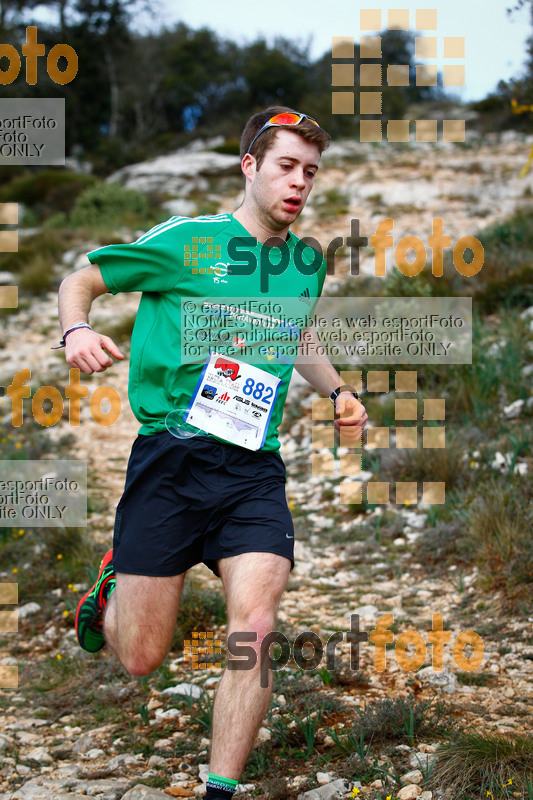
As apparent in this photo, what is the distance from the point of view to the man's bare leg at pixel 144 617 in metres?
2.57

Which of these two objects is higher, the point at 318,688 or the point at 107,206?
the point at 107,206

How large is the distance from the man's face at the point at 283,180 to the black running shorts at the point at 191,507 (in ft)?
2.74

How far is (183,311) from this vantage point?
8.54 ft

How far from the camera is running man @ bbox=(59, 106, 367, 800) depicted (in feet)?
8.19

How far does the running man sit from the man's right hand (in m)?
0.06

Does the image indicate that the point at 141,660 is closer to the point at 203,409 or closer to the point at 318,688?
the point at 318,688

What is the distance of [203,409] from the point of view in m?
2.56

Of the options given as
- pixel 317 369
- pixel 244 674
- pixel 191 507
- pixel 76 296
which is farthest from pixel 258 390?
pixel 244 674

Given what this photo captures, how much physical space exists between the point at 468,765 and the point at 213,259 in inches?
70.0

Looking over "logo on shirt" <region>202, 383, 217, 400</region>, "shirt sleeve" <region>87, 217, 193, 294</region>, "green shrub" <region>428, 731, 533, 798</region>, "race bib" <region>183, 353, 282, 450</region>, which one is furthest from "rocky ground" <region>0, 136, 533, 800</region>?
"shirt sleeve" <region>87, 217, 193, 294</region>

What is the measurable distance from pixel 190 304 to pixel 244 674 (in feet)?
3.97

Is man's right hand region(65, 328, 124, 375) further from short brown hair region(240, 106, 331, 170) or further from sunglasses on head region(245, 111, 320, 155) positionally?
sunglasses on head region(245, 111, 320, 155)

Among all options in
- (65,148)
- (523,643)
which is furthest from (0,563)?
(65,148)

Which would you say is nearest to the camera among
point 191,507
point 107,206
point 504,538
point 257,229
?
point 191,507
